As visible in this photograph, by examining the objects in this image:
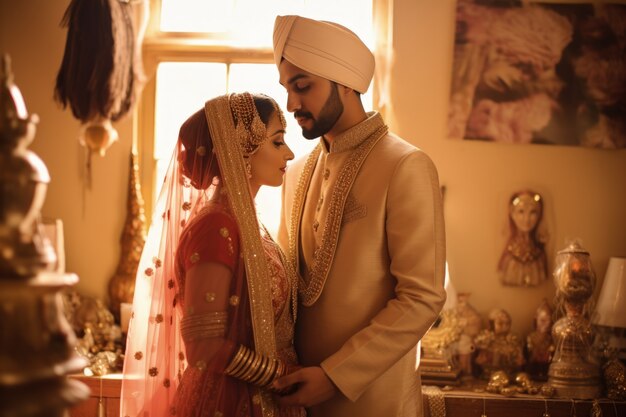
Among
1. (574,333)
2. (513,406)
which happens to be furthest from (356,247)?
(574,333)

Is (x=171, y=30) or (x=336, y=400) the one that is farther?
(x=171, y=30)

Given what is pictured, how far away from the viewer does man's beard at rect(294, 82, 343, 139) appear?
246 centimetres

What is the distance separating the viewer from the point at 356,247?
7.88ft

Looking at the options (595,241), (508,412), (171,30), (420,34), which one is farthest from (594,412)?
(171,30)

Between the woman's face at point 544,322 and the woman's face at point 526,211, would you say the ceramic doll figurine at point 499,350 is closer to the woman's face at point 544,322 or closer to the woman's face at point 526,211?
the woman's face at point 544,322

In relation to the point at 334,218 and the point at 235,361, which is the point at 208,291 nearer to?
the point at 235,361

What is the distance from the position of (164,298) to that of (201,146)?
18.9 inches

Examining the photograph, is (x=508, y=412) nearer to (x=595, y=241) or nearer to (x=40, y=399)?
(x=595, y=241)

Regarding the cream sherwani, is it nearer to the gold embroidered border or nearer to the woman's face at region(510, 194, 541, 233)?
the gold embroidered border

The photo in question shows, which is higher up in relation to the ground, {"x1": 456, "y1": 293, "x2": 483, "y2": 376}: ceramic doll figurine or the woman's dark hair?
the woman's dark hair

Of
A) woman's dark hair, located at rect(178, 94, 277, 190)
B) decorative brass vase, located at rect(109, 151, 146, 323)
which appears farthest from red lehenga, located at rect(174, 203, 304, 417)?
decorative brass vase, located at rect(109, 151, 146, 323)

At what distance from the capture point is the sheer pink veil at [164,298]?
230 cm

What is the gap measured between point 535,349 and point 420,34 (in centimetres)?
158

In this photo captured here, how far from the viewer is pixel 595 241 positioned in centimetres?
364
